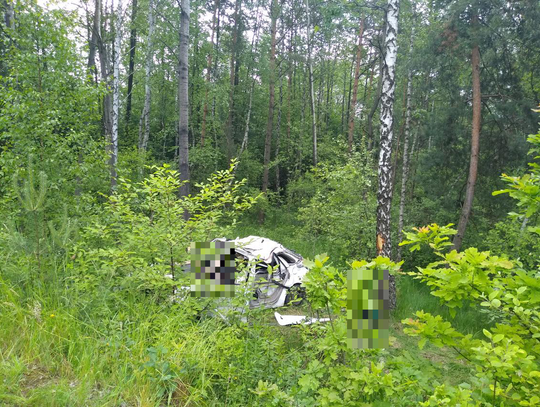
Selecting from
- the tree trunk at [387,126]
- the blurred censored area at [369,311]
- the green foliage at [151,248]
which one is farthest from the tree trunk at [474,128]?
the blurred censored area at [369,311]

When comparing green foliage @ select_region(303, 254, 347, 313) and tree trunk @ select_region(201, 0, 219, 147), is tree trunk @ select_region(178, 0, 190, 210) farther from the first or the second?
tree trunk @ select_region(201, 0, 219, 147)

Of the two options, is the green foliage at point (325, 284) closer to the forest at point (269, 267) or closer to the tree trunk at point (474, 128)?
the forest at point (269, 267)

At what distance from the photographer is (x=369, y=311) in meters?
1.70

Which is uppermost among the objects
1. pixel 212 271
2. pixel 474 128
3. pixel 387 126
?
pixel 474 128

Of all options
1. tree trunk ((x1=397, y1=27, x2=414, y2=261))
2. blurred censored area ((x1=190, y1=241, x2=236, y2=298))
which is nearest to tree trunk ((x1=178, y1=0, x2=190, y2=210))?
blurred censored area ((x1=190, y1=241, x2=236, y2=298))

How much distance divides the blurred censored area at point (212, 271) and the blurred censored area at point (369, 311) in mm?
1862

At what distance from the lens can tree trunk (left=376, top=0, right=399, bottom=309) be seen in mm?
6379

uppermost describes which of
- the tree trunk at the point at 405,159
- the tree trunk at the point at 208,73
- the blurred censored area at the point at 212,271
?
the tree trunk at the point at 208,73

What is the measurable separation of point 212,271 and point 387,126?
488cm

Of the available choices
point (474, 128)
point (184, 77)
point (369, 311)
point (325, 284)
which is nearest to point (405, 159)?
point (474, 128)

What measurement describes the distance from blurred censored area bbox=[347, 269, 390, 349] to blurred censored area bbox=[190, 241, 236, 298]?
186 cm

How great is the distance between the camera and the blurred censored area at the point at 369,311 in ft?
5.58

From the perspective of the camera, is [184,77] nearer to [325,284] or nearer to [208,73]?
[325,284]

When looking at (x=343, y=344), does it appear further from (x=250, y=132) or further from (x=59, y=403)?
(x=250, y=132)
